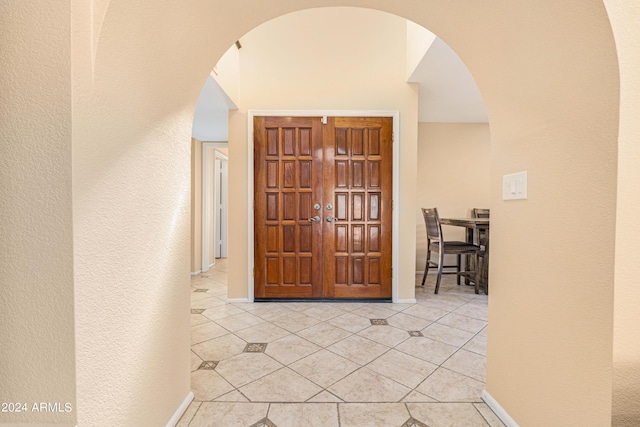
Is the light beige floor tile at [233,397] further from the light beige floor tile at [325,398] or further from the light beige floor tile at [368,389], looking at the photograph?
the light beige floor tile at [368,389]

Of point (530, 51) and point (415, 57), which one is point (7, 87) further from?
point (415, 57)

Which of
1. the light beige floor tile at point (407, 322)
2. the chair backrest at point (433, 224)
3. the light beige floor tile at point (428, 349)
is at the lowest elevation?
the light beige floor tile at point (407, 322)

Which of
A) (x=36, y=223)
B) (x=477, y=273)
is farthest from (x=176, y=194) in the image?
(x=477, y=273)

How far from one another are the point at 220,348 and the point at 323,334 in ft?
2.68

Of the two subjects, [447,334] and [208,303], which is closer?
[447,334]

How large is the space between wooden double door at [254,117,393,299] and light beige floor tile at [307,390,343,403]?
5.22 feet

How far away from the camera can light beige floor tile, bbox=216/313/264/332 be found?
95.0 inches

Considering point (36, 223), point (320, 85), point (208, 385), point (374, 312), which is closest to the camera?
point (36, 223)

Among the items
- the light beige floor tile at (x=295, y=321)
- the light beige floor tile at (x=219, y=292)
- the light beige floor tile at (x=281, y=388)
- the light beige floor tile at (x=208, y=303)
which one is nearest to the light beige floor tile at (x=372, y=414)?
the light beige floor tile at (x=281, y=388)

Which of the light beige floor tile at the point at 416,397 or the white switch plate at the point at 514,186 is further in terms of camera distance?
the light beige floor tile at the point at 416,397

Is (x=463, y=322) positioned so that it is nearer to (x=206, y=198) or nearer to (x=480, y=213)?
(x=480, y=213)

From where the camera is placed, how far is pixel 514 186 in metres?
1.25

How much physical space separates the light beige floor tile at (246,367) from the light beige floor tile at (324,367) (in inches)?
6.7

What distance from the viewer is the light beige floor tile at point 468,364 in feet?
5.62
